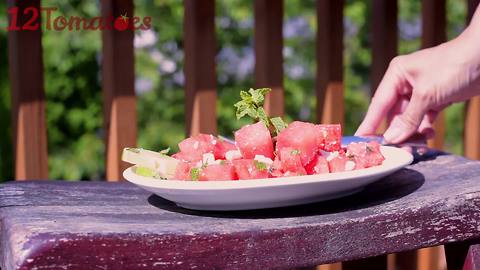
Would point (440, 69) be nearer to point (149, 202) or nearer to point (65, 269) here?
point (149, 202)

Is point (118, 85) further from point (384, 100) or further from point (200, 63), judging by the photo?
point (384, 100)

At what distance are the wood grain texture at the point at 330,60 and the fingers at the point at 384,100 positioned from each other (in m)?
0.48

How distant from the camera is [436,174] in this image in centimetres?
135

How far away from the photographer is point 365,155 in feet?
3.93

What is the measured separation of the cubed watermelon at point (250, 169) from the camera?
1.11m

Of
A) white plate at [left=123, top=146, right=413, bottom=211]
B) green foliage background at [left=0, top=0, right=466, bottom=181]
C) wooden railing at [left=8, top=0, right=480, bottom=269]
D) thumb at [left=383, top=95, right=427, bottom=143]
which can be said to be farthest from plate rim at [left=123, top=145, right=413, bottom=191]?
green foliage background at [left=0, top=0, right=466, bottom=181]

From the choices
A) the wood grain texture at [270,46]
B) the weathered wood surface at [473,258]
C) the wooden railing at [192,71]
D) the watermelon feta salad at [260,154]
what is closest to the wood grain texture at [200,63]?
the wooden railing at [192,71]

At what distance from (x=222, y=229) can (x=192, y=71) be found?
889 mm

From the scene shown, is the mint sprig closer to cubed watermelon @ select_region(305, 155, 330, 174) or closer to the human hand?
cubed watermelon @ select_region(305, 155, 330, 174)

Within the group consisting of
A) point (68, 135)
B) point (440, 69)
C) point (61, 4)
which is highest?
point (61, 4)

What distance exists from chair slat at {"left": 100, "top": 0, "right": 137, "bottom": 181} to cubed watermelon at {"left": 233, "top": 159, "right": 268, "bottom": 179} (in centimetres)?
73

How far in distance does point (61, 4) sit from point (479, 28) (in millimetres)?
1740

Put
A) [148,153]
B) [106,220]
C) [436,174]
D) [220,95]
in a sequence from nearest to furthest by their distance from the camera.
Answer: [106,220], [148,153], [436,174], [220,95]

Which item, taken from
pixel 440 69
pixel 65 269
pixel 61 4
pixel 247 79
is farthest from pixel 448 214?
pixel 247 79
